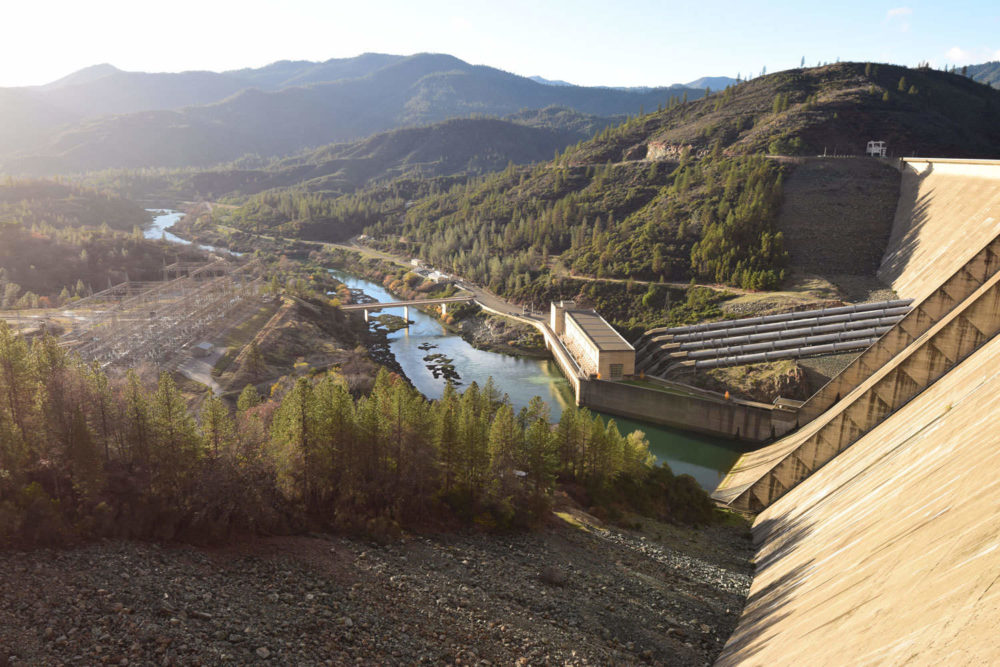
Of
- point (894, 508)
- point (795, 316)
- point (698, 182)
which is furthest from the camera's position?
point (698, 182)

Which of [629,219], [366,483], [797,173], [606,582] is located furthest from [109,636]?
[797,173]

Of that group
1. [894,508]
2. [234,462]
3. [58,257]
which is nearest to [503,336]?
[234,462]

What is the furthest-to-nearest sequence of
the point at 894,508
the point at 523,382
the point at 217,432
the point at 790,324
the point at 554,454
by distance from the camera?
the point at 523,382
the point at 790,324
the point at 554,454
the point at 217,432
the point at 894,508

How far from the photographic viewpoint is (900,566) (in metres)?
17.2

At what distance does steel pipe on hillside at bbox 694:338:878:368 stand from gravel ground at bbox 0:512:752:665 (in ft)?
131

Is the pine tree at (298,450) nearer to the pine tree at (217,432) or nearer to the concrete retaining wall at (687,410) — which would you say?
the pine tree at (217,432)

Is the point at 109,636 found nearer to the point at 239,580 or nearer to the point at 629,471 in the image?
the point at 239,580

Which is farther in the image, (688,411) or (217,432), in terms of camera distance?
(688,411)

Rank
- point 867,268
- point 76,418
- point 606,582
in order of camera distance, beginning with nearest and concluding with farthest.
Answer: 1. point 76,418
2. point 606,582
3. point 867,268

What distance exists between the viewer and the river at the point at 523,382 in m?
56.8

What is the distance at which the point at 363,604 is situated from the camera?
2009cm

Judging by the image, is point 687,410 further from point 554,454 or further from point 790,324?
point 554,454

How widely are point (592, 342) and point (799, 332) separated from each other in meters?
23.7

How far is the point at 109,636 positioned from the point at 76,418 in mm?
10879
